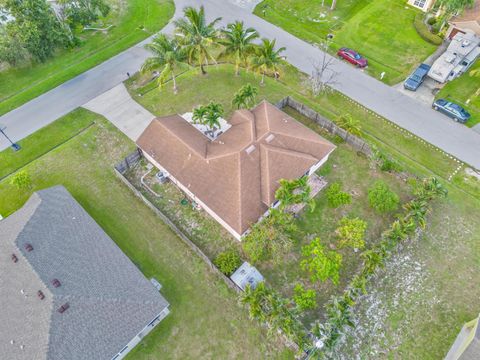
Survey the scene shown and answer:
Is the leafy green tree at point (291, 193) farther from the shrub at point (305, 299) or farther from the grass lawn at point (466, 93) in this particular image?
the grass lawn at point (466, 93)

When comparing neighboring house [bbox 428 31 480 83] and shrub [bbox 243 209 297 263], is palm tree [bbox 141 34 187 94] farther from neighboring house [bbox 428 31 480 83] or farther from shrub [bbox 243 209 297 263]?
neighboring house [bbox 428 31 480 83]

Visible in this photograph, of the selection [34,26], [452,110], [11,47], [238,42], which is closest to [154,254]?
[238,42]

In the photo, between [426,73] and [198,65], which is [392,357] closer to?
[426,73]

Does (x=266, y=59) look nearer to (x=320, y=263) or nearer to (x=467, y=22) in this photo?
(x=320, y=263)

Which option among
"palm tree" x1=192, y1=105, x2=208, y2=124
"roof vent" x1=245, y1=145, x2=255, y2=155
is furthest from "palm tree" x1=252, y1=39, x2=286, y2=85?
"roof vent" x1=245, y1=145, x2=255, y2=155

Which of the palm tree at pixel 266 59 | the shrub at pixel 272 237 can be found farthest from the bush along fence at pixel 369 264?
the palm tree at pixel 266 59

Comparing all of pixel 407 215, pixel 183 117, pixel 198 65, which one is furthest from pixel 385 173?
pixel 198 65
